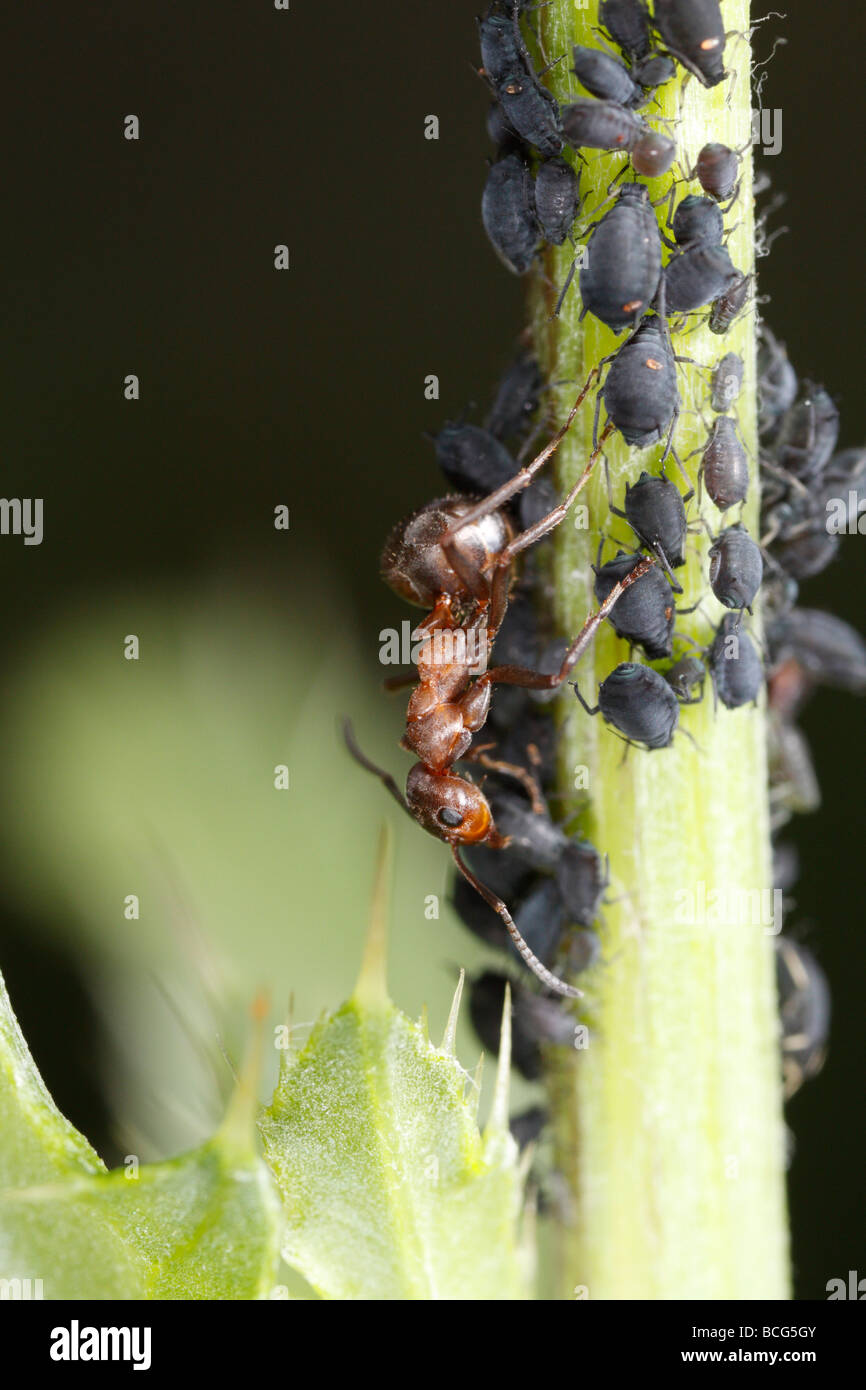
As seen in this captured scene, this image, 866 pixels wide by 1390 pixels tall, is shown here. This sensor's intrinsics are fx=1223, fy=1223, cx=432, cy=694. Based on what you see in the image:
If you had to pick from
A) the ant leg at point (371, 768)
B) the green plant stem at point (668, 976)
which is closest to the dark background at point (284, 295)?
the ant leg at point (371, 768)

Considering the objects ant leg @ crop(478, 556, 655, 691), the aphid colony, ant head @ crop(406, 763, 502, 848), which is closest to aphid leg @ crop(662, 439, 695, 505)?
the aphid colony

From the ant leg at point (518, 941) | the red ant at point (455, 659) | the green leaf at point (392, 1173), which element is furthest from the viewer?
the red ant at point (455, 659)

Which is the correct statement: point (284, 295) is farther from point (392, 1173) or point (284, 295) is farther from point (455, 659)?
point (392, 1173)

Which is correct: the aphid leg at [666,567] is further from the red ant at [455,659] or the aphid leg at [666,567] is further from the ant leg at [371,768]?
the ant leg at [371,768]

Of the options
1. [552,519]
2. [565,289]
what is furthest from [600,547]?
[565,289]

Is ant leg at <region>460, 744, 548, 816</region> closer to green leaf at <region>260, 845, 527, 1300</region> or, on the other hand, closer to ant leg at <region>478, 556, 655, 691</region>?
ant leg at <region>478, 556, 655, 691</region>

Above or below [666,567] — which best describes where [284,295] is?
above
